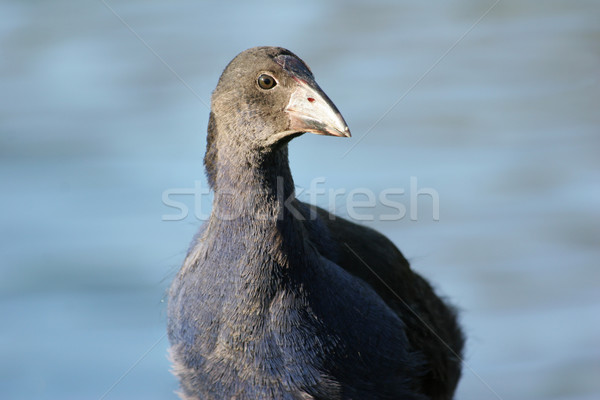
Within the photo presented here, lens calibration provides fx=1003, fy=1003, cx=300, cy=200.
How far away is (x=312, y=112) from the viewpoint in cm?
393

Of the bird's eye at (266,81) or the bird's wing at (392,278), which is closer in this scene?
the bird's eye at (266,81)

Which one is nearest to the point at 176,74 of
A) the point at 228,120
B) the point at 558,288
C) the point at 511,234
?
the point at 511,234

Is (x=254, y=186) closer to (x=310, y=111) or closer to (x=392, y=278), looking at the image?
(x=310, y=111)

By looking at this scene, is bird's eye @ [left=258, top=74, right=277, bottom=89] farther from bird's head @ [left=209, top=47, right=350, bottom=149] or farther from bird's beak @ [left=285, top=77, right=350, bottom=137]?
bird's beak @ [left=285, top=77, right=350, bottom=137]

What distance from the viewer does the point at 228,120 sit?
160 inches

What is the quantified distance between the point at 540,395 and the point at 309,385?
1859 mm

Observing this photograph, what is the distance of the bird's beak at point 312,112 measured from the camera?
12.8 ft

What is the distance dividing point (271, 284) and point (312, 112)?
0.74 meters
